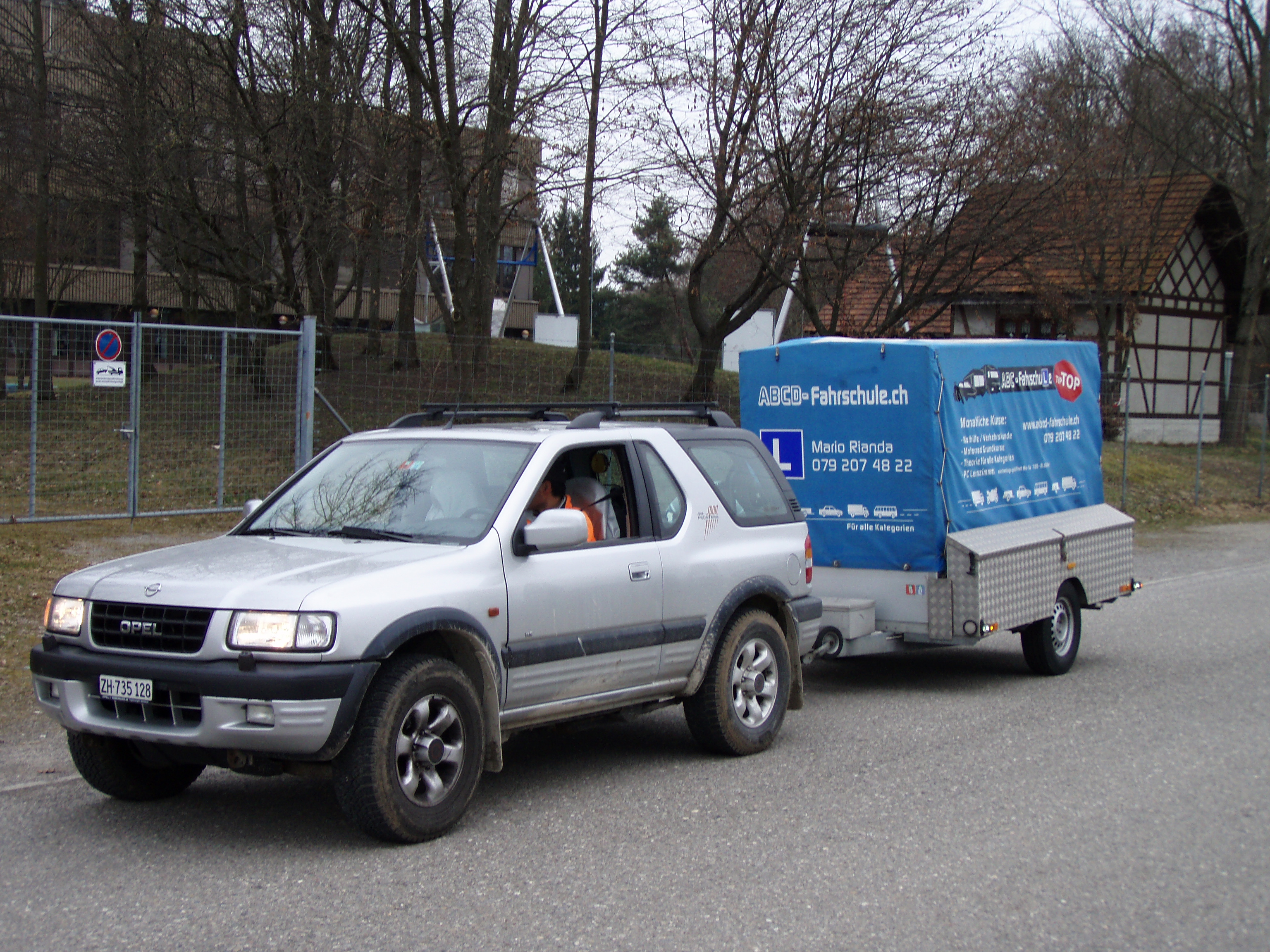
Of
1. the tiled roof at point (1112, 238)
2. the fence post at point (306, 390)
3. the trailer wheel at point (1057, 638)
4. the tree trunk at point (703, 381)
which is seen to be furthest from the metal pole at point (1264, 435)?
the fence post at point (306, 390)

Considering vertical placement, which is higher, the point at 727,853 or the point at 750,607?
the point at 750,607

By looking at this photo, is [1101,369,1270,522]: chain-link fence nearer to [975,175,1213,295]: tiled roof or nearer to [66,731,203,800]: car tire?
[975,175,1213,295]: tiled roof

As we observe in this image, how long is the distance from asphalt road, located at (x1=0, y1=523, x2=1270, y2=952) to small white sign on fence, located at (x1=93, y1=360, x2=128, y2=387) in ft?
17.7

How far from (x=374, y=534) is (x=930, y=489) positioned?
4.38 m

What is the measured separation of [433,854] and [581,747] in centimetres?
212

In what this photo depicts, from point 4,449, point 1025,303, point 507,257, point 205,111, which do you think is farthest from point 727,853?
point 507,257

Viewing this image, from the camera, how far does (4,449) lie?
466 inches

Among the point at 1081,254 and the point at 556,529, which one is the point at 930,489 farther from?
the point at 1081,254

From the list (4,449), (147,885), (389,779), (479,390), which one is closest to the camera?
(147,885)

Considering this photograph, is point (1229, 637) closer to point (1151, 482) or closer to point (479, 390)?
point (479, 390)

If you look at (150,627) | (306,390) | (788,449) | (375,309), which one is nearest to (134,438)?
(306,390)

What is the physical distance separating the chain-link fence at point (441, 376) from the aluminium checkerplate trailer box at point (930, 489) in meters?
1.20

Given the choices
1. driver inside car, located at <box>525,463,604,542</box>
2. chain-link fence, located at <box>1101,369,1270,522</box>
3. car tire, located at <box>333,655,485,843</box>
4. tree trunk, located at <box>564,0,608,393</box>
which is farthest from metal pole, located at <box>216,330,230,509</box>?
chain-link fence, located at <box>1101,369,1270,522</box>

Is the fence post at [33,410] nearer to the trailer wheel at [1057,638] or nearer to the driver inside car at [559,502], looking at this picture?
the driver inside car at [559,502]
